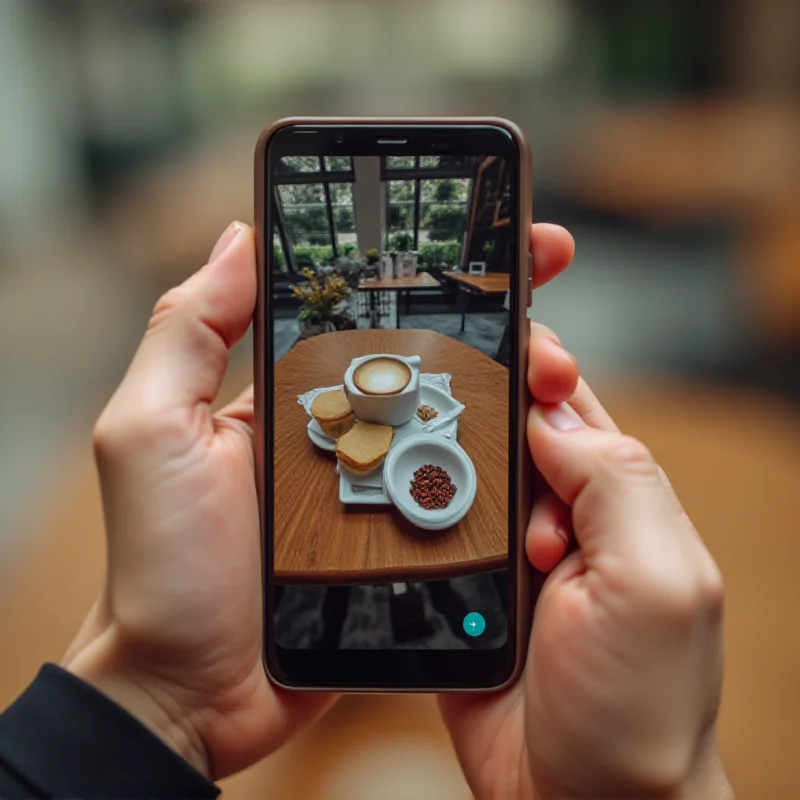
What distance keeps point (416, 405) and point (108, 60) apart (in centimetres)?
82

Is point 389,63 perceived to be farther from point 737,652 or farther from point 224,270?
point 737,652

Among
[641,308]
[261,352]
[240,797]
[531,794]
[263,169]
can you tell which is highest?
[263,169]

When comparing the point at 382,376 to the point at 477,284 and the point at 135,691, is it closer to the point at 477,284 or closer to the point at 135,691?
the point at 477,284

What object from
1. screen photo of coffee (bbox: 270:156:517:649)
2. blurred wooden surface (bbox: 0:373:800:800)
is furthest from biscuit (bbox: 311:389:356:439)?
blurred wooden surface (bbox: 0:373:800:800)

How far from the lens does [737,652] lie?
27.7 inches

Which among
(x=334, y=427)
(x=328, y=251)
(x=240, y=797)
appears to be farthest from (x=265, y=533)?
(x=240, y=797)

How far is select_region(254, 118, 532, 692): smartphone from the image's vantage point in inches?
15.6

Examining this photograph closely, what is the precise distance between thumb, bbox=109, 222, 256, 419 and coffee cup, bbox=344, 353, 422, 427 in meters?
0.09

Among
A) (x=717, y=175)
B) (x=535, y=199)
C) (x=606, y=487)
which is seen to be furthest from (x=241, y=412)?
(x=717, y=175)

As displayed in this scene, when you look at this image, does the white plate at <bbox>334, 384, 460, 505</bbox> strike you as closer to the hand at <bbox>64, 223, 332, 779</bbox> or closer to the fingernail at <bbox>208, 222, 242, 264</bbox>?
the hand at <bbox>64, 223, 332, 779</bbox>

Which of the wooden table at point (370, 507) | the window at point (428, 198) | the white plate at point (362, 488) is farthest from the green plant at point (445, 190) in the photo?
the white plate at point (362, 488)

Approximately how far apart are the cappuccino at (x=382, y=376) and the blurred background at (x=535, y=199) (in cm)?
51

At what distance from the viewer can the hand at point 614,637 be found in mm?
306

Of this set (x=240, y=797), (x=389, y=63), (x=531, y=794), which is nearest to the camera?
(x=531, y=794)
